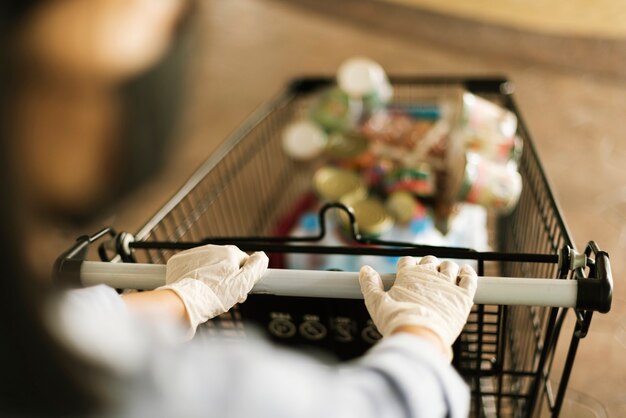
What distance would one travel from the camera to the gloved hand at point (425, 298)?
2.04 feet

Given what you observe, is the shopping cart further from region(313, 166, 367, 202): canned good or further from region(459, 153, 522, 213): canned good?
region(313, 166, 367, 202): canned good

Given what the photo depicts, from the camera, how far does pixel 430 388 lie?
54 cm

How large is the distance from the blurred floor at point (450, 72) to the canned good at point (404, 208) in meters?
0.56

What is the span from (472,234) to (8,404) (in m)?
1.17

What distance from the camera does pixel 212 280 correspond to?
2.31ft

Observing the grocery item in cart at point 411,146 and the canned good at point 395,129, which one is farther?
the canned good at point 395,129

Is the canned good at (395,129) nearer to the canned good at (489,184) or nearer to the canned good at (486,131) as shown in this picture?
the canned good at (486,131)

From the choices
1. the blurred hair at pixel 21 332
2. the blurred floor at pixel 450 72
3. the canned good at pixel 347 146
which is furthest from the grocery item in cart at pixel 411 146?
the blurred hair at pixel 21 332

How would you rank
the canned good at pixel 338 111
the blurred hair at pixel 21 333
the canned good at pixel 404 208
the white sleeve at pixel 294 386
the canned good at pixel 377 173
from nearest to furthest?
the blurred hair at pixel 21 333
the white sleeve at pixel 294 386
the canned good at pixel 404 208
the canned good at pixel 377 173
the canned good at pixel 338 111

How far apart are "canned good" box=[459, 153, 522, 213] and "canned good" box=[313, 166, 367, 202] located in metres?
0.28

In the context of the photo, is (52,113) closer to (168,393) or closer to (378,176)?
(168,393)

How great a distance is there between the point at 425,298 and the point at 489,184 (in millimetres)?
623

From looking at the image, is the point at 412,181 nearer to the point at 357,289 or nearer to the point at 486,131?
the point at 486,131

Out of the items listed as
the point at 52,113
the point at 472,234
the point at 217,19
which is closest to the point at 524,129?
the point at 472,234
